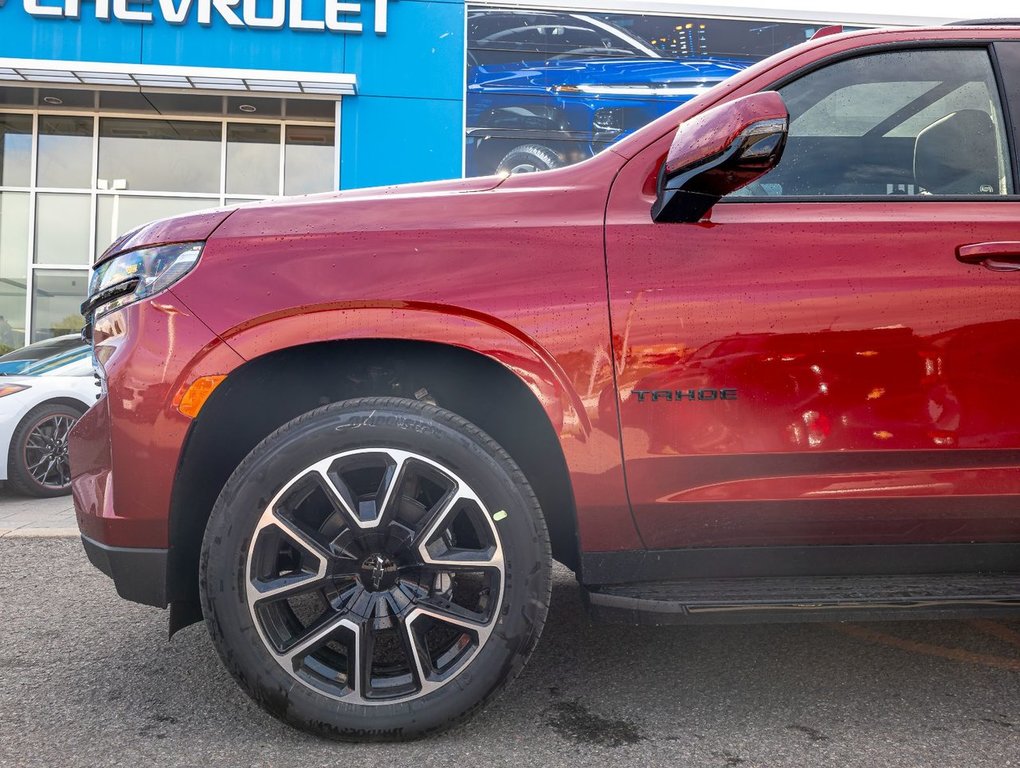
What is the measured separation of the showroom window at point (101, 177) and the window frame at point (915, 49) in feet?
35.2

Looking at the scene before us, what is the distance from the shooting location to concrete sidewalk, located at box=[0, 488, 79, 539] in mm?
4449

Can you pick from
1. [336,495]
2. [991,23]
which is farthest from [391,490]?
[991,23]

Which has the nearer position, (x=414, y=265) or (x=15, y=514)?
(x=414, y=265)

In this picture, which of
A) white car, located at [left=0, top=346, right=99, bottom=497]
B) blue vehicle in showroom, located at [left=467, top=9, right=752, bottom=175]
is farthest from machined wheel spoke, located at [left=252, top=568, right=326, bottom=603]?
blue vehicle in showroom, located at [left=467, top=9, right=752, bottom=175]

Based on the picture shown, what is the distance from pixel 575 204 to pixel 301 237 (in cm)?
70

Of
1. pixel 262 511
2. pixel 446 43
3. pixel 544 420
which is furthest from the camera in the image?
pixel 446 43

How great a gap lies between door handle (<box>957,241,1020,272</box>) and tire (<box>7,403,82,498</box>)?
18.8 ft

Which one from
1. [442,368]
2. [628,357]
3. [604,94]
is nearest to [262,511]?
[442,368]

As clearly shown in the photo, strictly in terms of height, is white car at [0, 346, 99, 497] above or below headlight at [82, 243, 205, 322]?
below

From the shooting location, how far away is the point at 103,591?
11.0 feet

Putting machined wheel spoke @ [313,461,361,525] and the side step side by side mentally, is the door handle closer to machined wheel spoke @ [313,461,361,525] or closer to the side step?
the side step

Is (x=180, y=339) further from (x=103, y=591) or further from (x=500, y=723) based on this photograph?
(x=103, y=591)

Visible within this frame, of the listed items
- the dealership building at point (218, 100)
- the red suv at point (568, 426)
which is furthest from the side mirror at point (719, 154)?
the dealership building at point (218, 100)

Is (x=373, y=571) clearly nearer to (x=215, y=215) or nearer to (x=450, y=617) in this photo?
(x=450, y=617)
